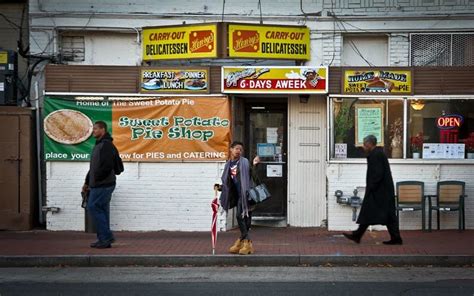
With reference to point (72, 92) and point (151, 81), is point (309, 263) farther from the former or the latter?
point (72, 92)

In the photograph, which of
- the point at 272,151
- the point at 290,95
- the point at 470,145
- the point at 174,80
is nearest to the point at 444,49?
the point at 470,145

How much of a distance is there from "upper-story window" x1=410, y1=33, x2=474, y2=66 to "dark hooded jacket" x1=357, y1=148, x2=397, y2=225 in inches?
132

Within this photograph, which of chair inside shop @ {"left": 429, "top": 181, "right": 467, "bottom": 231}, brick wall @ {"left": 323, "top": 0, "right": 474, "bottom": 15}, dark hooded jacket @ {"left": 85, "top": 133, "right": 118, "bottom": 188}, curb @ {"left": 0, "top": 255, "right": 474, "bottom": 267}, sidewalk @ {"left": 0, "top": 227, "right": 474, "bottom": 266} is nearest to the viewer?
curb @ {"left": 0, "top": 255, "right": 474, "bottom": 267}

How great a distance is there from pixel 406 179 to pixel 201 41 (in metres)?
4.75

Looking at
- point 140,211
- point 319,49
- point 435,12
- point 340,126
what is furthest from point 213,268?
point 435,12

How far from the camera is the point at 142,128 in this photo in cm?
1316

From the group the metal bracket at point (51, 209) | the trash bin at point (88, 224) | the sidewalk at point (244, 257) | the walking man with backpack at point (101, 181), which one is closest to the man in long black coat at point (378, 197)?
the sidewalk at point (244, 257)

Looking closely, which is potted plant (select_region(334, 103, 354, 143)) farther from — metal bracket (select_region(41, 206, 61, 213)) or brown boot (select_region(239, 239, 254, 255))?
metal bracket (select_region(41, 206, 61, 213))

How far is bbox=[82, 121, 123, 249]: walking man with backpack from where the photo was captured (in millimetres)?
11039

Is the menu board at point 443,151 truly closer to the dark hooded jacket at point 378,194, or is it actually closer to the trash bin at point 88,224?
the dark hooded jacket at point 378,194

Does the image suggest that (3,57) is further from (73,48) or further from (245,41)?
(245,41)

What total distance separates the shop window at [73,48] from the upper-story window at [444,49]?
6721 mm

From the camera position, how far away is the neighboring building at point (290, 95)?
13.0 meters

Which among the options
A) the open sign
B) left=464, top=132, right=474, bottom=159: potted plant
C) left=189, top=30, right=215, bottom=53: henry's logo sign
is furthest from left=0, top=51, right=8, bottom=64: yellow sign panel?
left=464, top=132, right=474, bottom=159: potted plant
